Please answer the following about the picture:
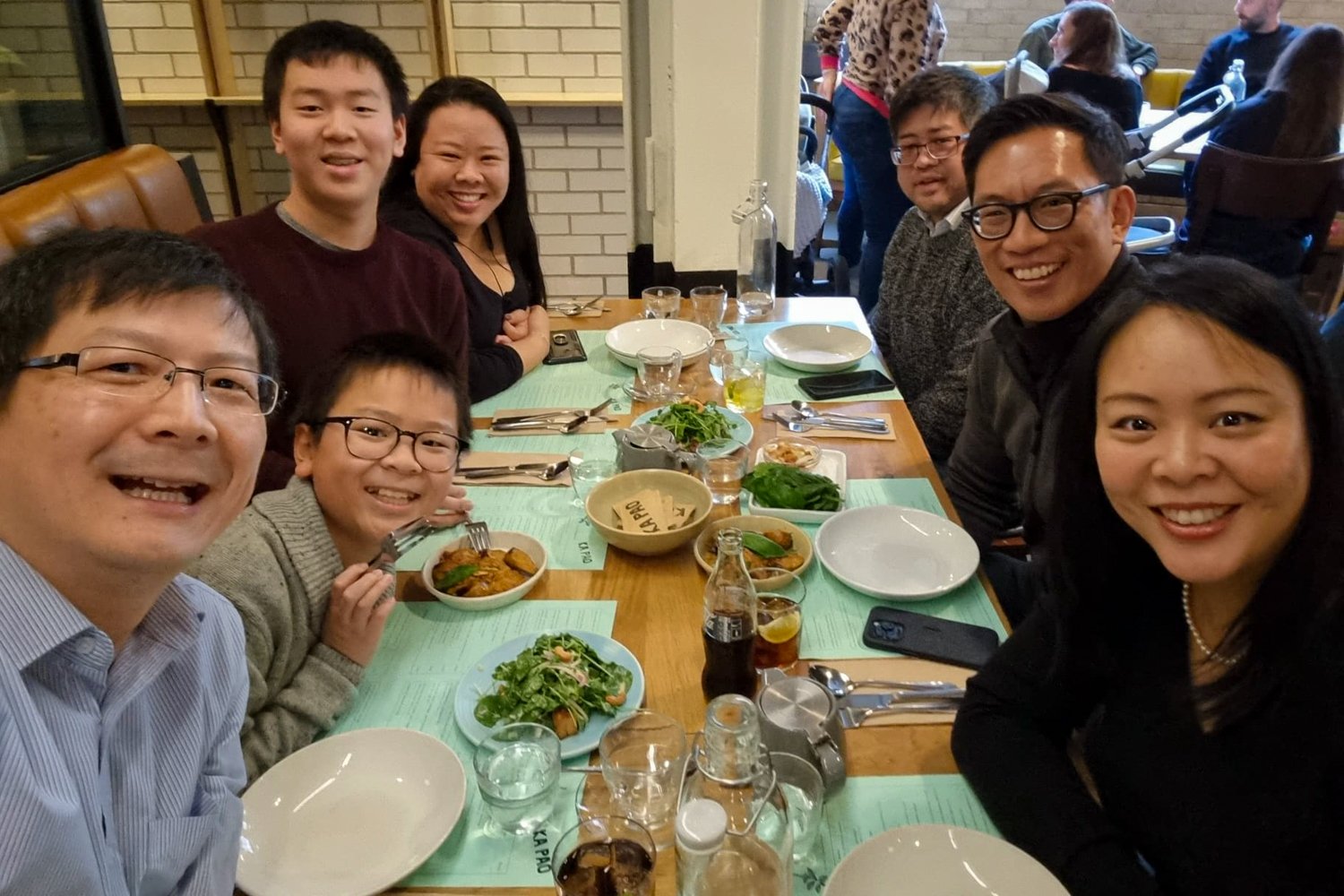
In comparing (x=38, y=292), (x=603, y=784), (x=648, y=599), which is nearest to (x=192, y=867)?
(x=603, y=784)

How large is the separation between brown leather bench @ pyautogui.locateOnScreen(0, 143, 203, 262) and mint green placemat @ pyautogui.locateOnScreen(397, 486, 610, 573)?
4.54ft

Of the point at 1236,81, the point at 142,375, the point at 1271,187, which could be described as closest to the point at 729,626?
the point at 142,375

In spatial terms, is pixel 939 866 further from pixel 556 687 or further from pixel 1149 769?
pixel 556 687

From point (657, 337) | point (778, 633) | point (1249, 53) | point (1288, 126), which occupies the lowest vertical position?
point (778, 633)

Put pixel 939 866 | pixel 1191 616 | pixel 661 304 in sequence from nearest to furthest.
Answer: pixel 939 866 → pixel 1191 616 → pixel 661 304

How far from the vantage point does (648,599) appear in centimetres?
137

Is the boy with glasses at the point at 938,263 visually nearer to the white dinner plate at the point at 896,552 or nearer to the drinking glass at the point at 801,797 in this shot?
the white dinner plate at the point at 896,552

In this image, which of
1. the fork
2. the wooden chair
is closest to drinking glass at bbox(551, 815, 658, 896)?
the fork

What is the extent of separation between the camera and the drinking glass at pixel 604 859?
0.87 m

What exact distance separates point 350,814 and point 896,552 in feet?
2.99

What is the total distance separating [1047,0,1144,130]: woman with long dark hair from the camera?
13.6 feet

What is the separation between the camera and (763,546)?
1.42 metres

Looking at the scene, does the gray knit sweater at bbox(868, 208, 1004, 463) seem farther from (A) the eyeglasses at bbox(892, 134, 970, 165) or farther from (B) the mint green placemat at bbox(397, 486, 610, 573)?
(B) the mint green placemat at bbox(397, 486, 610, 573)

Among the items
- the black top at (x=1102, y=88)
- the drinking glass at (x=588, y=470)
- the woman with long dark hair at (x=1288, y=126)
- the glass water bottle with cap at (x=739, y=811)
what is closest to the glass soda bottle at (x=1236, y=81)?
the black top at (x=1102, y=88)
